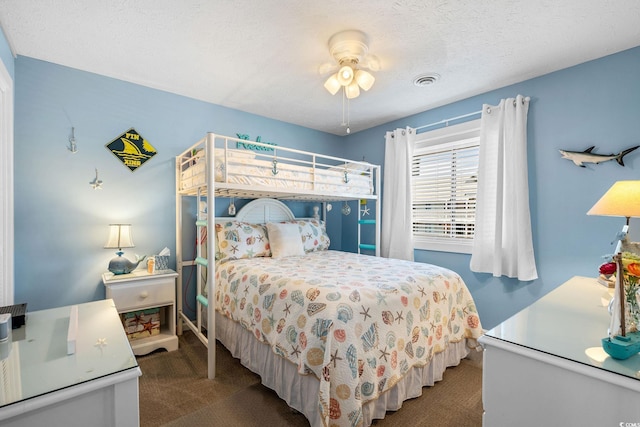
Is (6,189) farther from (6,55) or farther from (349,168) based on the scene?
(349,168)

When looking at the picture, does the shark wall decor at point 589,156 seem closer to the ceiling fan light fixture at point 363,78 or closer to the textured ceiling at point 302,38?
the textured ceiling at point 302,38

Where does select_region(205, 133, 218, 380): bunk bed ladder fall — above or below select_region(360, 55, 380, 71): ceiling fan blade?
below

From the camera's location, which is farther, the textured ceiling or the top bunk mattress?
the top bunk mattress

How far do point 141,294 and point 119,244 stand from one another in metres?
0.47

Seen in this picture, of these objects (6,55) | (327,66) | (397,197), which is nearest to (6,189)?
(6,55)

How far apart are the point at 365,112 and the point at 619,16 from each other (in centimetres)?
211

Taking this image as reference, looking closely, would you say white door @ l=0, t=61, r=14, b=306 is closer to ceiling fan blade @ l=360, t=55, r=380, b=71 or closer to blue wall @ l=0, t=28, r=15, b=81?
blue wall @ l=0, t=28, r=15, b=81

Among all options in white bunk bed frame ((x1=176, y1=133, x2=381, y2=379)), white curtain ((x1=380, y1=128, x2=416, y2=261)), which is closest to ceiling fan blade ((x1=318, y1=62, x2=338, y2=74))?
white bunk bed frame ((x1=176, y1=133, x2=381, y2=379))

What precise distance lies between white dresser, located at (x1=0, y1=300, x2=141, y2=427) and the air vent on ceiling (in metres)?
2.79

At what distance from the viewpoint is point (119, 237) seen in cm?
243

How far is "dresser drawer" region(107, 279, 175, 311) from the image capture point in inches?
90.4

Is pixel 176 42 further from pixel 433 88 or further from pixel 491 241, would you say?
pixel 491 241

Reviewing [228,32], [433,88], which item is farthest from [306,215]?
[228,32]

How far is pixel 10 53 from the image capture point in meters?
2.08
